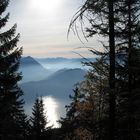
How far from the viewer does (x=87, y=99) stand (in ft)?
102

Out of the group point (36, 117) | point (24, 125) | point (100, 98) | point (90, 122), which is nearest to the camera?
point (100, 98)

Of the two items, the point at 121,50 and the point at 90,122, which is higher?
the point at 121,50

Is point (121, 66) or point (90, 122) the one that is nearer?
point (121, 66)

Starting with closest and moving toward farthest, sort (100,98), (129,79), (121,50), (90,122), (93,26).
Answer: (93,26)
(121,50)
(129,79)
(100,98)
(90,122)

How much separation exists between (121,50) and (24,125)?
1227 inches

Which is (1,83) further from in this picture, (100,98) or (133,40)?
(100,98)

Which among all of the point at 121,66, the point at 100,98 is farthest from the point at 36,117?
the point at 121,66

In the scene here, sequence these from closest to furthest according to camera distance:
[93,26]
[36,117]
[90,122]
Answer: [93,26], [90,122], [36,117]

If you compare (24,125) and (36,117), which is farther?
(24,125)

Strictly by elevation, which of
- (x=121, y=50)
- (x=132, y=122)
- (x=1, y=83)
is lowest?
(x=132, y=122)

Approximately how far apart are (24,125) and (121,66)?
3076cm

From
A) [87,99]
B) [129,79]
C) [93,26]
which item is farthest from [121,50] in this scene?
[87,99]

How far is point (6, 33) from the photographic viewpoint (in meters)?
20.6

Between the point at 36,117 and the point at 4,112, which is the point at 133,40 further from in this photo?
the point at 36,117
